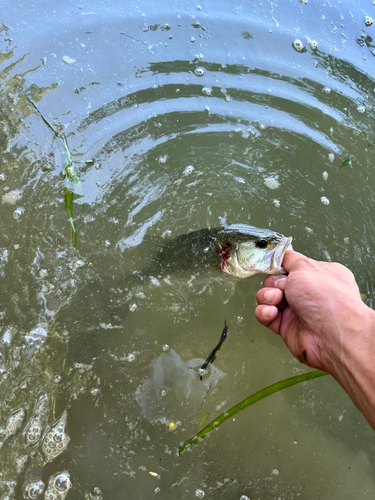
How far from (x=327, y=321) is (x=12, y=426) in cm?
233

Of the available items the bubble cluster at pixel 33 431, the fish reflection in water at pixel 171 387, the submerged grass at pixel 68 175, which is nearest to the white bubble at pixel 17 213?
the submerged grass at pixel 68 175

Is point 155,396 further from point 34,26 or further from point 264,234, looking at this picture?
point 34,26

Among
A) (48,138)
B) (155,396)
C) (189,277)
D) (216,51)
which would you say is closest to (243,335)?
(189,277)

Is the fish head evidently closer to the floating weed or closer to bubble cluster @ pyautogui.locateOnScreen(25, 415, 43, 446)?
the floating weed

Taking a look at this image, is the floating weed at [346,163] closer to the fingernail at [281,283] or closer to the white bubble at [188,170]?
the white bubble at [188,170]

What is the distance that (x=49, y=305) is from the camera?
8.77 feet

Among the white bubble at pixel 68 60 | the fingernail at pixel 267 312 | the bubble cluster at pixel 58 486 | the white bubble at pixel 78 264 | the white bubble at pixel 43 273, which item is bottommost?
the bubble cluster at pixel 58 486

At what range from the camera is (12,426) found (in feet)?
7.61

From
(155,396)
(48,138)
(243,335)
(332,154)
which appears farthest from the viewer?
(332,154)

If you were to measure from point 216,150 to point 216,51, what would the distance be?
4.00ft

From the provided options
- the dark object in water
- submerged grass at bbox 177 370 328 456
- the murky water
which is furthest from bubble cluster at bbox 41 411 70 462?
the dark object in water

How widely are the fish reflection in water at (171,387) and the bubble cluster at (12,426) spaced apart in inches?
34.0

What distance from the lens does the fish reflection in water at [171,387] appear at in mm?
2482

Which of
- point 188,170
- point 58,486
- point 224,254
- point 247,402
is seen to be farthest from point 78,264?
point 247,402
